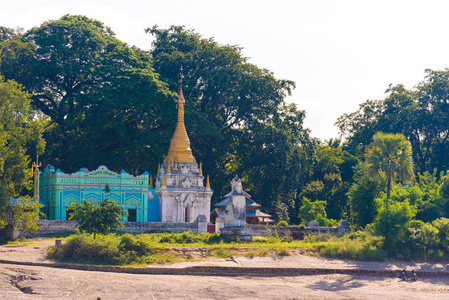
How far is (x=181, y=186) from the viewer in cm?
5416

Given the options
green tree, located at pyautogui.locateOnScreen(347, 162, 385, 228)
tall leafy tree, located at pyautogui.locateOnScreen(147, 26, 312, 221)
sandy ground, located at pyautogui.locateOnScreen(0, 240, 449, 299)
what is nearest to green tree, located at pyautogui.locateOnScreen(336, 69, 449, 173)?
tall leafy tree, located at pyautogui.locateOnScreen(147, 26, 312, 221)

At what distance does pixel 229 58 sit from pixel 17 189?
83.7 feet

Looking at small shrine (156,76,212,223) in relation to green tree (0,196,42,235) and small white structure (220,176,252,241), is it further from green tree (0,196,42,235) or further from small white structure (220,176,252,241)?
green tree (0,196,42,235)

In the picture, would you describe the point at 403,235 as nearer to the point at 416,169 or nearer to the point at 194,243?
the point at 194,243

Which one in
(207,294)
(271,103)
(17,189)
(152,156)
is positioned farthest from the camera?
(271,103)

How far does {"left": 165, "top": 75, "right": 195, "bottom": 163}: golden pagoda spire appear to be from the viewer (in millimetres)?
55750

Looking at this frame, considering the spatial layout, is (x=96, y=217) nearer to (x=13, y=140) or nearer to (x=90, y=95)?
(x=13, y=140)

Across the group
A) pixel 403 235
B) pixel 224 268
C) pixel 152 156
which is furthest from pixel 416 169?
pixel 224 268

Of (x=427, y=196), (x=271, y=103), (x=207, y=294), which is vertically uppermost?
(x=271, y=103)

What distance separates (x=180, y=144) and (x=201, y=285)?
2648 cm

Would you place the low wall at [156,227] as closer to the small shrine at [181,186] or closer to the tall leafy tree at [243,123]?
the small shrine at [181,186]

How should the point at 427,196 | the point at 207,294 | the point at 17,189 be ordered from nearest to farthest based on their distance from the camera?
the point at 207,294 → the point at 17,189 → the point at 427,196

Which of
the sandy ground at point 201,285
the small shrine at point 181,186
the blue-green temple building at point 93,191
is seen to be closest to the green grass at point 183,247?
the sandy ground at point 201,285

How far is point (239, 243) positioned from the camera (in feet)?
129
